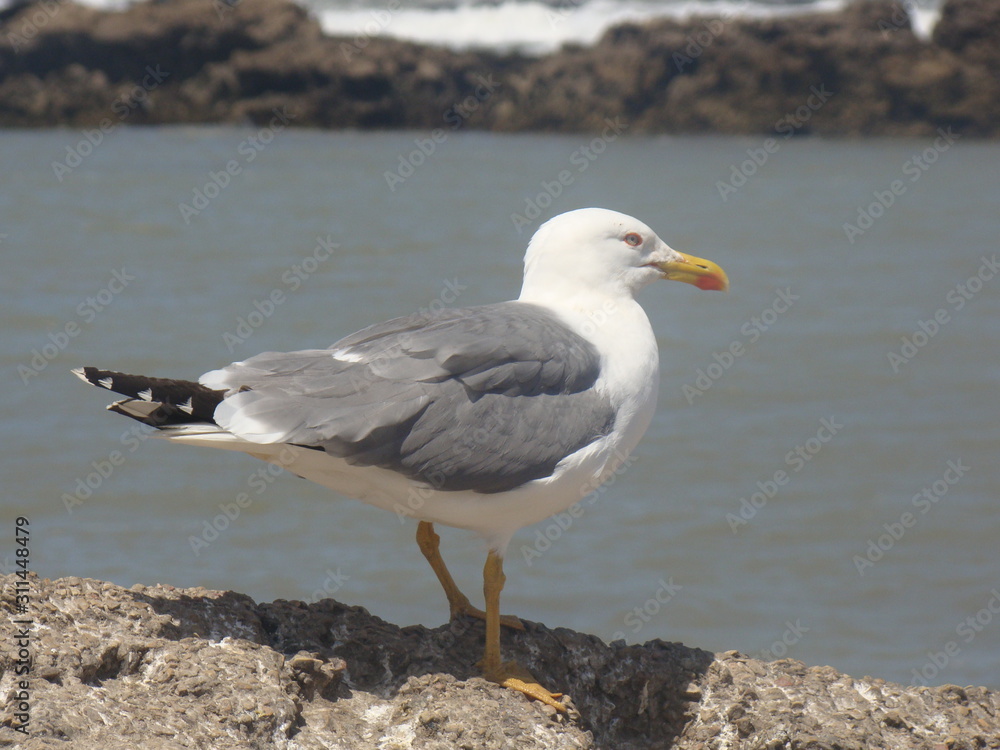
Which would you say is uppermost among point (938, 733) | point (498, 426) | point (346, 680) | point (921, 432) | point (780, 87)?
point (498, 426)

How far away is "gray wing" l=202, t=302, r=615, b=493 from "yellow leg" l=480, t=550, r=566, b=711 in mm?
379

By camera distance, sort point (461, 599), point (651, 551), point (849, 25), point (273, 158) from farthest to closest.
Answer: point (849, 25) → point (273, 158) → point (651, 551) → point (461, 599)

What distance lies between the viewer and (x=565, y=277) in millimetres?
4453

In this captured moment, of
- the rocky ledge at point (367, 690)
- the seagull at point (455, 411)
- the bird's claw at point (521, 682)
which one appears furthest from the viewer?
the bird's claw at point (521, 682)

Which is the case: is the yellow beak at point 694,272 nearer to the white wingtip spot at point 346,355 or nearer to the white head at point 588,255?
the white head at point 588,255

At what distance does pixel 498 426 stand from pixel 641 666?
98 cm

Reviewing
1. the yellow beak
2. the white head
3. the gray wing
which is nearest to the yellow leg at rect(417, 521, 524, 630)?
the gray wing

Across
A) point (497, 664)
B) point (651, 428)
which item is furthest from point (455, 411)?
point (651, 428)

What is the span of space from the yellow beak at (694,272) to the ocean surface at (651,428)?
268 cm

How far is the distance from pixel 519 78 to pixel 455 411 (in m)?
47.0

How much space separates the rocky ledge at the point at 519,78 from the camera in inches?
1743

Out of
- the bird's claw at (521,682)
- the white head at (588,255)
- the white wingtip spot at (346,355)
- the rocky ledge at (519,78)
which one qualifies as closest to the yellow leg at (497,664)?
the bird's claw at (521,682)

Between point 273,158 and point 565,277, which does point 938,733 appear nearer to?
point 565,277

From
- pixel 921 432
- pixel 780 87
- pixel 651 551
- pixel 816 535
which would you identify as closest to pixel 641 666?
pixel 651 551
